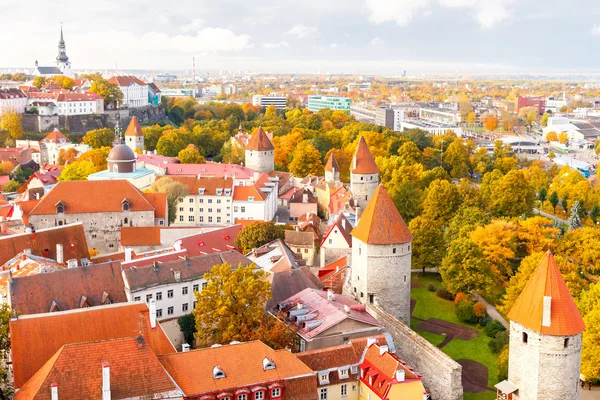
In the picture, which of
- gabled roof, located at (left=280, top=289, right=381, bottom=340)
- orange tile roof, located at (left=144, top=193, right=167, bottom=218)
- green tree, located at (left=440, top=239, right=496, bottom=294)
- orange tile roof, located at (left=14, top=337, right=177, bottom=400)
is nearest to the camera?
orange tile roof, located at (left=14, top=337, right=177, bottom=400)

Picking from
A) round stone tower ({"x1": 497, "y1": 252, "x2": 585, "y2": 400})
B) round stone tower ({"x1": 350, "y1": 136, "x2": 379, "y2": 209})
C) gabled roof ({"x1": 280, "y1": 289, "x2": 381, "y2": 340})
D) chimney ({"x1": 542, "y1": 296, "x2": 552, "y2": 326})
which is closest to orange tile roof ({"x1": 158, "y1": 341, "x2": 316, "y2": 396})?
gabled roof ({"x1": 280, "y1": 289, "x2": 381, "y2": 340})

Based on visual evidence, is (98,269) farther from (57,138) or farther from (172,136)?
(57,138)

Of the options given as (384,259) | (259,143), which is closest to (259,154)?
(259,143)

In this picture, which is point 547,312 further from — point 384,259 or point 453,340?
point 453,340

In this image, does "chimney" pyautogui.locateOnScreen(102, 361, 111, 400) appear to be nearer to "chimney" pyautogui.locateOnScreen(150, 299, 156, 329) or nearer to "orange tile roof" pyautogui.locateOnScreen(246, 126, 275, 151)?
"chimney" pyautogui.locateOnScreen(150, 299, 156, 329)

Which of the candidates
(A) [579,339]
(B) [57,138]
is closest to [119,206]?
(A) [579,339]

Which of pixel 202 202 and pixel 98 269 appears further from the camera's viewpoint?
pixel 202 202
